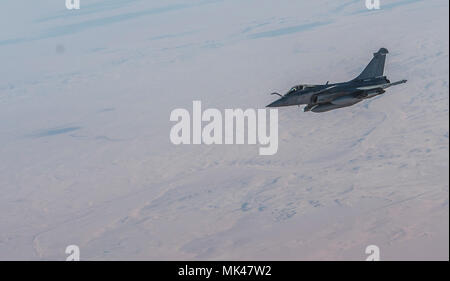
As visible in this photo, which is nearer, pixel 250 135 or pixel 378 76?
pixel 378 76

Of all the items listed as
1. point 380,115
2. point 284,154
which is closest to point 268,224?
point 284,154

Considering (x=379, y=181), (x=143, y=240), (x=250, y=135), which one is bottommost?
(x=143, y=240)

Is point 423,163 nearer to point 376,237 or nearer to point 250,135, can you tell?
point 376,237

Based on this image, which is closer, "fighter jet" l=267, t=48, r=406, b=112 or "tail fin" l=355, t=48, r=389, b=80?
"fighter jet" l=267, t=48, r=406, b=112

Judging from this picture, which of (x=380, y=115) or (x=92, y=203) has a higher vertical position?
(x=380, y=115)

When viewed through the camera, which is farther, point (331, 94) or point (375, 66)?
point (375, 66)

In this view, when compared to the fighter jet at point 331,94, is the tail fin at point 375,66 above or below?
above

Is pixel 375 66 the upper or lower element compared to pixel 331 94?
upper

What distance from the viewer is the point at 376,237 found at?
306 ft

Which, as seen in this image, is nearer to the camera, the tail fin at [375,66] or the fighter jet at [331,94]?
the fighter jet at [331,94]

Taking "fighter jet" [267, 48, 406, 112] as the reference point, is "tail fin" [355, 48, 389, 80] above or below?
above
